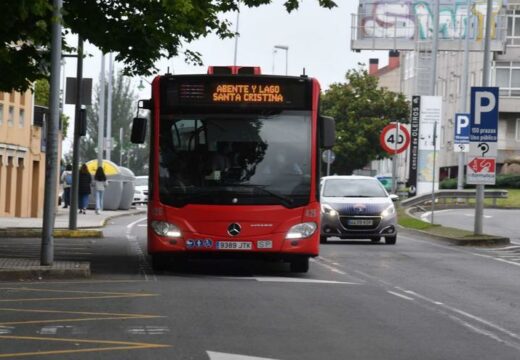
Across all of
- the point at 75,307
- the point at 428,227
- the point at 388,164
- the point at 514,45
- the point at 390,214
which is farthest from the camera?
the point at 388,164

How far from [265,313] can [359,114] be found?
86.0m

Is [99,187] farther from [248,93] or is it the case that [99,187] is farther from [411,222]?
[248,93]

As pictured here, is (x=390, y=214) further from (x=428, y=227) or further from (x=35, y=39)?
(x=35, y=39)

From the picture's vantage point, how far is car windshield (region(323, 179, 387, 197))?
3384cm

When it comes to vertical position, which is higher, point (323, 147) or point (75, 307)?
point (323, 147)

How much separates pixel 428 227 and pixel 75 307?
27.1 metres

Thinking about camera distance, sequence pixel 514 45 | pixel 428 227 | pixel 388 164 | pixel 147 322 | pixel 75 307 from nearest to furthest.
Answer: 1. pixel 147 322
2. pixel 75 307
3. pixel 428 227
4. pixel 514 45
5. pixel 388 164

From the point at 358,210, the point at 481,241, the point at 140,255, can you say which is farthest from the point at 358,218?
the point at 140,255

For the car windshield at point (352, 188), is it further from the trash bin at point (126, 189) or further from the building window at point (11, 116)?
the trash bin at point (126, 189)

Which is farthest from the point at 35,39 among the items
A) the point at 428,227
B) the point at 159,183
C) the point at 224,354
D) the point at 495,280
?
the point at 428,227

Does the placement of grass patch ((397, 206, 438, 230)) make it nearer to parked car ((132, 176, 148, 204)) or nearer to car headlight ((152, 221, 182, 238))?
car headlight ((152, 221, 182, 238))

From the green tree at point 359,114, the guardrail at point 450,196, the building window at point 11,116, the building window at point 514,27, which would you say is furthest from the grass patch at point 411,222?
the building window at point 514,27

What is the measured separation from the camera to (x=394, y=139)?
45719 millimetres

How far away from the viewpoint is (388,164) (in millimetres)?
143000
